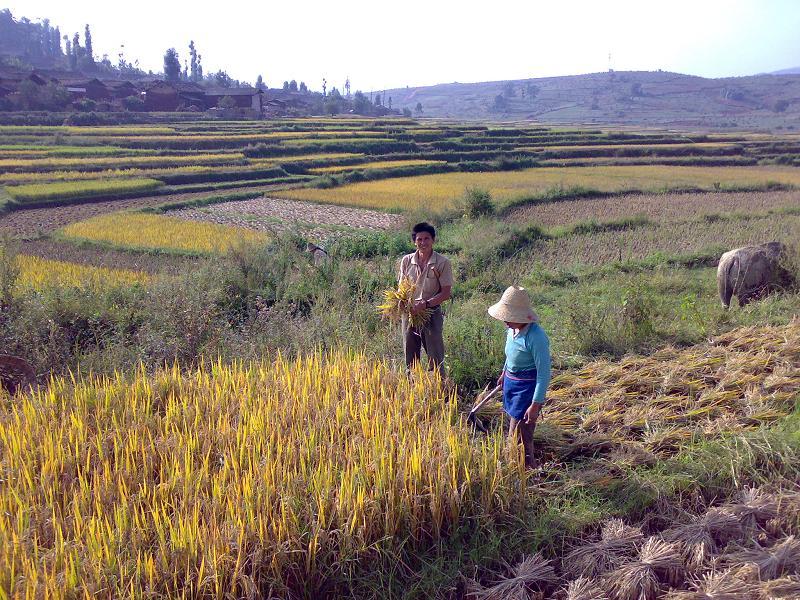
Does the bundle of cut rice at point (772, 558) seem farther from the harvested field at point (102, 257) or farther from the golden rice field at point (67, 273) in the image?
the harvested field at point (102, 257)

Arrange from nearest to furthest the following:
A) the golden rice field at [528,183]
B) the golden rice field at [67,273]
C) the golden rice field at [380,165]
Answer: the golden rice field at [67,273] < the golden rice field at [528,183] < the golden rice field at [380,165]

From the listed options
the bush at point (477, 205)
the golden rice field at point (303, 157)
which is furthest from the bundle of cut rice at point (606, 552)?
the golden rice field at point (303, 157)

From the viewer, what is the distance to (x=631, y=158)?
125 ft

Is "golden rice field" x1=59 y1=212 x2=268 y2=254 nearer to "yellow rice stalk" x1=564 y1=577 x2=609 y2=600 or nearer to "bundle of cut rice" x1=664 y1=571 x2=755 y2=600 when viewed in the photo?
"yellow rice stalk" x1=564 y1=577 x2=609 y2=600

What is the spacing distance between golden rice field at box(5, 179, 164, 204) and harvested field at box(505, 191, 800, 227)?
48.1 ft

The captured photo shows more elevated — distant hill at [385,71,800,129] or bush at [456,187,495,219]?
distant hill at [385,71,800,129]

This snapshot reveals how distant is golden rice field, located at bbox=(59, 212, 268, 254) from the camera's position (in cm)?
1575

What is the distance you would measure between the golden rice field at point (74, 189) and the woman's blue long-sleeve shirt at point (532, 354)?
72.9 feet

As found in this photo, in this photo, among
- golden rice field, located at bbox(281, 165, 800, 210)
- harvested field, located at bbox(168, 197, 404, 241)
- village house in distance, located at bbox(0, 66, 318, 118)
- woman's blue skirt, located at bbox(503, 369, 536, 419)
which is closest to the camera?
woman's blue skirt, located at bbox(503, 369, 536, 419)

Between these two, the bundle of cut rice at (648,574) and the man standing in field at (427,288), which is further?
the man standing in field at (427,288)

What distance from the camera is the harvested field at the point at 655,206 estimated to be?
19.0m

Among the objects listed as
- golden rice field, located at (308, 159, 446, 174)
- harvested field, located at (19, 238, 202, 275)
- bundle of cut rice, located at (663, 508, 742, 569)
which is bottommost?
harvested field, located at (19, 238, 202, 275)

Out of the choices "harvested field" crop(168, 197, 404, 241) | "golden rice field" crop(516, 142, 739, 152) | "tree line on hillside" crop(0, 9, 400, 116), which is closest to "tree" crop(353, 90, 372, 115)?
"tree line on hillside" crop(0, 9, 400, 116)

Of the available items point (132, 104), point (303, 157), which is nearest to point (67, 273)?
point (303, 157)
